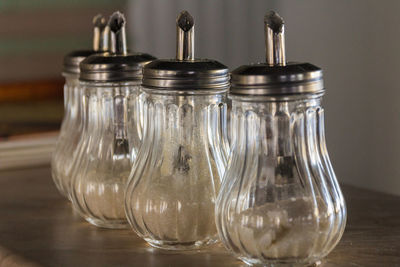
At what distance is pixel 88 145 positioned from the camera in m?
0.69

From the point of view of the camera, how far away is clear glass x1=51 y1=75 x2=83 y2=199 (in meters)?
0.77

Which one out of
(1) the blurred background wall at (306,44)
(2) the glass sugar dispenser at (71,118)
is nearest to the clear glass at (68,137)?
(2) the glass sugar dispenser at (71,118)

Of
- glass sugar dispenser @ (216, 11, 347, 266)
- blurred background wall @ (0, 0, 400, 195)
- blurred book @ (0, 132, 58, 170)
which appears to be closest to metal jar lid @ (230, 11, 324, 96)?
glass sugar dispenser @ (216, 11, 347, 266)

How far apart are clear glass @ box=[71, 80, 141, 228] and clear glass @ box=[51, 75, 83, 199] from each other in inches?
3.2

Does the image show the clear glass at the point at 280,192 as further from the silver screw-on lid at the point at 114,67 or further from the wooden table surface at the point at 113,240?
the silver screw-on lid at the point at 114,67

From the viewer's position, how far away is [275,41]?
0.52 m

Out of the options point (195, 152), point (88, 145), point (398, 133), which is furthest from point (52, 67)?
point (195, 152)

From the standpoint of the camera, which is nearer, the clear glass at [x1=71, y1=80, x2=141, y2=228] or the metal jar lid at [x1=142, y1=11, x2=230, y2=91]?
the metal jar lid at [x1=142, y1=11, x2=230, y2=91]

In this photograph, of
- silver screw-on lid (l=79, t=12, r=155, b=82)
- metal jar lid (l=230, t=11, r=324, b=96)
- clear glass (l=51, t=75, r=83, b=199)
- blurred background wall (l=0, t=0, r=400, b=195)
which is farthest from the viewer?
blurred background wall (l=0, t=0, r=400, b=195)

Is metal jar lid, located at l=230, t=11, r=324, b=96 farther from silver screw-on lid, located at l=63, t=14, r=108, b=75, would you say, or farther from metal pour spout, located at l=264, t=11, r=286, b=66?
silver screw-on lid, located at l=63, t=14, r=108, b=75

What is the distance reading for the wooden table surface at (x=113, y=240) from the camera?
1.87 feet

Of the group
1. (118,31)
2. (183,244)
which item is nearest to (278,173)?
(183,244)

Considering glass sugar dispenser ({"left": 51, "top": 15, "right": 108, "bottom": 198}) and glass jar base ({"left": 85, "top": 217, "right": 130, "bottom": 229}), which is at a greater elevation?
glass sugar dispenser ({"left": 51, "top": 15, "right": 108, "bottom": 198})

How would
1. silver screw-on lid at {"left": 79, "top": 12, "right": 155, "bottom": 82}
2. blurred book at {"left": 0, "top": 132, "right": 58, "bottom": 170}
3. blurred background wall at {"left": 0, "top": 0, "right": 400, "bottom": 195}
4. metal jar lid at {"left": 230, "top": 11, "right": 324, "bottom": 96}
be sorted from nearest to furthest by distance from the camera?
Answer: metal jar lid at {"left": 230, "top": 11, "right": 324, "bottom": 96} → silver screw-on lid at {"left": 79, "top": 12, "right": 155, "bottom": 82} → blurred book at {"left": 0, "top": 132, "right": 58, "bottom": 170} → blurred background wall at {"left": 0, "top": 0, "right": 400, "bottom": 195}
